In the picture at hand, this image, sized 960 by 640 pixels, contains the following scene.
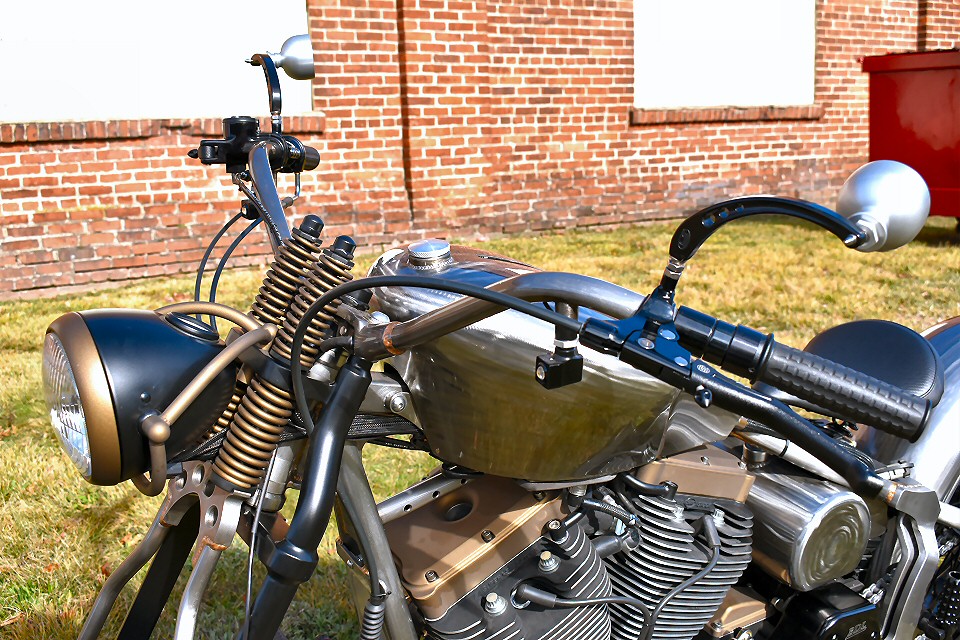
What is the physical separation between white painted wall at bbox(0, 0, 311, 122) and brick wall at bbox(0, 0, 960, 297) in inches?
7.5

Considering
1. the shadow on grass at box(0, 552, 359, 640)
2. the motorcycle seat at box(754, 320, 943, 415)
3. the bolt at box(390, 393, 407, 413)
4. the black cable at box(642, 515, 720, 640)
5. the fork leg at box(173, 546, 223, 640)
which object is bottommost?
the shadow on grass at box(0, 552, 359, 640)

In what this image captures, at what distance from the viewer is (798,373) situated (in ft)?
3.54

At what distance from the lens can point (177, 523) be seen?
1.43m

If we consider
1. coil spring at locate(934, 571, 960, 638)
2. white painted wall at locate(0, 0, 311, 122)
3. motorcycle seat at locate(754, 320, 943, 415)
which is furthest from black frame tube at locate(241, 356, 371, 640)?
white painted wall at locate(0, 0, 311, 122)

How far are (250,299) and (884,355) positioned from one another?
3998mm

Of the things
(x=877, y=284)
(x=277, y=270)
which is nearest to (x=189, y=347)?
(x=277, y=270)

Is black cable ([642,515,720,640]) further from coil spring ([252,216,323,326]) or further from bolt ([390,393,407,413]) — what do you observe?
coil spring ([252,216,323,326])

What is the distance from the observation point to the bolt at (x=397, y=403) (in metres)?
1.42

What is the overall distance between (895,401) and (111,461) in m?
0.99

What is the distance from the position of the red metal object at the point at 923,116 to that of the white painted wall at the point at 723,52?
154 centimetres

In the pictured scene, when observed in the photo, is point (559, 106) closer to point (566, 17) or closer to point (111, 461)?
point (566, 17)

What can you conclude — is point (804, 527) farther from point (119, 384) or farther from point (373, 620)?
point (119, 384)

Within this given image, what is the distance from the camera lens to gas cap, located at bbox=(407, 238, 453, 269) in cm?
148

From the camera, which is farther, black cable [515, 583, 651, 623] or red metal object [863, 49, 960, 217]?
red metal object [863, 49, 960, 217]
